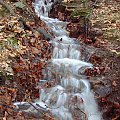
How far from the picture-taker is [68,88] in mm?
7445

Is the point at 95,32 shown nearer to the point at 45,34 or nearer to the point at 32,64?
the point at 45,34

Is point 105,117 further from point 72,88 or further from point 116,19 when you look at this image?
point 116,19

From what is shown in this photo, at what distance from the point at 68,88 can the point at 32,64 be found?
1.01 meters

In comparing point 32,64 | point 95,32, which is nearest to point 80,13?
point 95,32

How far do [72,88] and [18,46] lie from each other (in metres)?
1.64

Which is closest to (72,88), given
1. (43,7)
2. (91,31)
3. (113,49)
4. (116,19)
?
(113,49)

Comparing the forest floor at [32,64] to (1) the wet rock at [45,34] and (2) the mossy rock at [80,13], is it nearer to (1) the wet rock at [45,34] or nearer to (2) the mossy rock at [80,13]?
(1) the wet rock at [45,34]

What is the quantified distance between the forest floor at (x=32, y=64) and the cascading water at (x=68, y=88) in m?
0.19

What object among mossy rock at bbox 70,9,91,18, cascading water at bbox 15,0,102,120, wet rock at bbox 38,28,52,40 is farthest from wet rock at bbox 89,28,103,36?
wet rock at bbox 38,28,52,40

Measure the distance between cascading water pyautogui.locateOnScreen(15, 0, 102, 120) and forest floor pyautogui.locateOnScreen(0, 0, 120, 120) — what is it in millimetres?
186

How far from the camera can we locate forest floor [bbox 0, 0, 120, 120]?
6.67 m

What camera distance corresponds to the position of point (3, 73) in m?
6.64

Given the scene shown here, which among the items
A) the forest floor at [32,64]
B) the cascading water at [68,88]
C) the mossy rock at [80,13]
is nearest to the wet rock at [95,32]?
the forest floor at [32,64]

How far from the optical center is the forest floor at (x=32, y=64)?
6.67 metres
